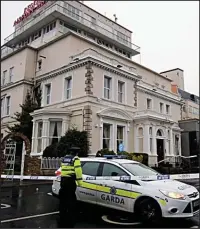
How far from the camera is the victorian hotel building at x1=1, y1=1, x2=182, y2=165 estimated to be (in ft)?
68.5

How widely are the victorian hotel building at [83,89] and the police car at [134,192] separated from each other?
38.9ft

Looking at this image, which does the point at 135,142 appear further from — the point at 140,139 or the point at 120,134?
the point at 120,134

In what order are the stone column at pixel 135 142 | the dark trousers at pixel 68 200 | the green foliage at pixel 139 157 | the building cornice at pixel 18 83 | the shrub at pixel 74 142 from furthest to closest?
1. the building cornice at pixel 18 83
2. the stone column at pixel 135 142
3. the green foliage at pixel 139 157
4. the shrub at pixel 74 142
5. the dark trousers at pixel 68 200

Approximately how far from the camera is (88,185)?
7.48 m

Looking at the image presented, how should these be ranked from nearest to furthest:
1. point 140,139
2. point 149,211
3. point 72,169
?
point 149,211
point 72,169
point 140,139

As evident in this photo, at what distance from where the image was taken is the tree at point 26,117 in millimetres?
23263

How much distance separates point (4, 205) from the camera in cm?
832

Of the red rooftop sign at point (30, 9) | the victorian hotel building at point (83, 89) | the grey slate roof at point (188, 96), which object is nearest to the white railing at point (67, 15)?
the victorian hotel building at point (83, 89)

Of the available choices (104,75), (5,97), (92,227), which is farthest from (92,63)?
(92,227)

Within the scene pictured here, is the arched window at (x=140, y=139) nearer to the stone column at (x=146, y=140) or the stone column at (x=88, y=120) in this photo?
the stone column at (x=146, y=140)

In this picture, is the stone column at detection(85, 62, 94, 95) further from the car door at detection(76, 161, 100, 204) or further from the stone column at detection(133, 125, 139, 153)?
the car door at detection(76, 161, 100, 204)

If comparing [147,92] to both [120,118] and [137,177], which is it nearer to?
[120,118]

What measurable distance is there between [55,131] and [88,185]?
14.2 metres

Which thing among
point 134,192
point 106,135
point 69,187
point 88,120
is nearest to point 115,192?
point 134,192
